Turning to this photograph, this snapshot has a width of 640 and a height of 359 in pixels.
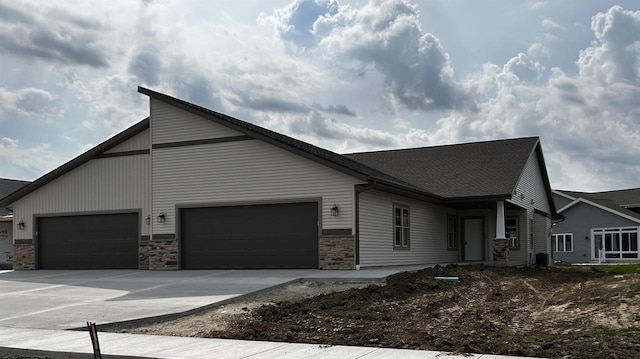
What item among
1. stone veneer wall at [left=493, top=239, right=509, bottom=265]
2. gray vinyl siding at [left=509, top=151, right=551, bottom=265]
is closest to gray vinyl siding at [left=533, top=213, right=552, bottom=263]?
gray vinyl siding at [left=509, top=151, right=551, bottom=265]

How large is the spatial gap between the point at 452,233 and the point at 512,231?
278cm

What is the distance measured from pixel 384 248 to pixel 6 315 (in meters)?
11.4

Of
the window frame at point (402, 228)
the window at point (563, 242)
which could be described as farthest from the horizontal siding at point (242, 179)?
the window at point (563, 242)

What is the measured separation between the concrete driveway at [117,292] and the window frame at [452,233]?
963 cm

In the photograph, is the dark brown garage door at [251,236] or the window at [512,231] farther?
the window at [512,231]

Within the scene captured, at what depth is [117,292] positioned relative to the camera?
16.1m

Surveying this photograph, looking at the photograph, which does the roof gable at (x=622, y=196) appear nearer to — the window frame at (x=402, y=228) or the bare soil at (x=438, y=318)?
the window frame at (x=402, y=228)

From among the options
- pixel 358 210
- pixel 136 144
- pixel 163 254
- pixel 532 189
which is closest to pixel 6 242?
pixel 136 144

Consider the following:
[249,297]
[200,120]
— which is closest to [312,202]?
[200,120]

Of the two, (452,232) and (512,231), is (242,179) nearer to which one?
(452,232)

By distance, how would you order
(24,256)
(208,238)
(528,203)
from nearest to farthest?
(208,238) → (24,256) → (528,203)

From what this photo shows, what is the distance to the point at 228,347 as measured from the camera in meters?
9.31

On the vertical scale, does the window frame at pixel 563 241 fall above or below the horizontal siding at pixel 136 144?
below

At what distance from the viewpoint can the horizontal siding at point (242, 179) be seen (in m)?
19.8
